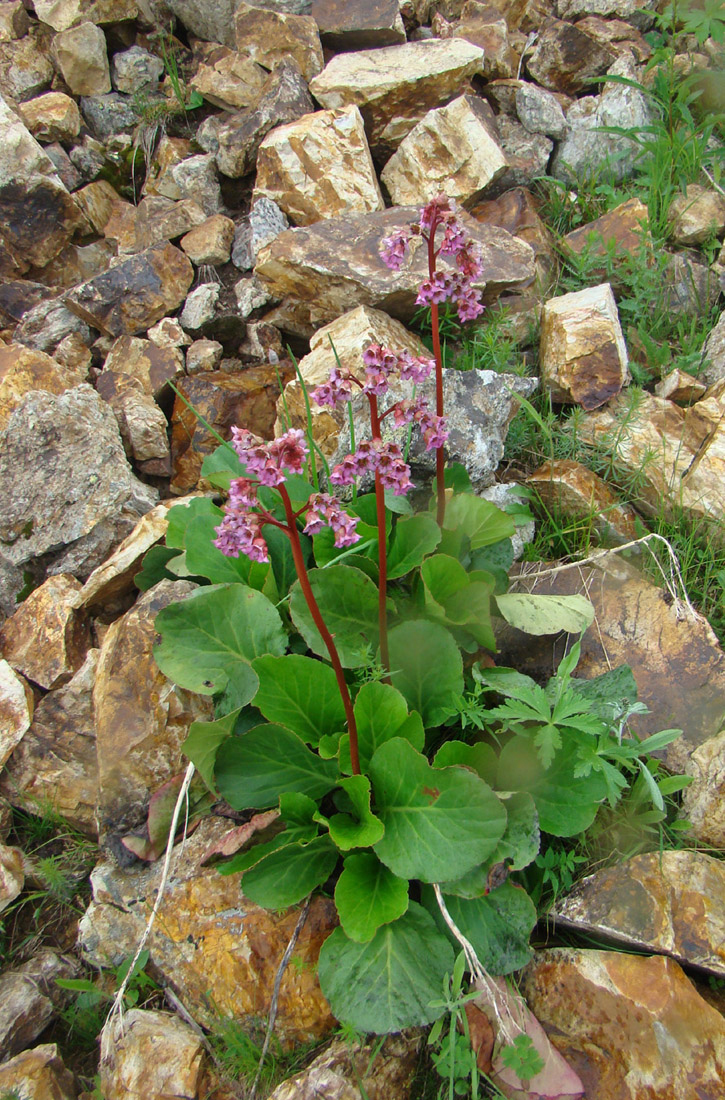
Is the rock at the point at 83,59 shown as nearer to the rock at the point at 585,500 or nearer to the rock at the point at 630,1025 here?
the rock at the point at 585,500

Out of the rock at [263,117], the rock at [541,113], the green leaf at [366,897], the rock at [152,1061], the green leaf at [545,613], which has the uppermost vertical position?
the rock at [263,117]

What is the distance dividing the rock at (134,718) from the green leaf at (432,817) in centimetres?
88

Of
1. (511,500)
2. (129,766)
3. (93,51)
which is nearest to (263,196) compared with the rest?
(93,51)

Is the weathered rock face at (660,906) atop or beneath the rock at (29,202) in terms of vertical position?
beneath

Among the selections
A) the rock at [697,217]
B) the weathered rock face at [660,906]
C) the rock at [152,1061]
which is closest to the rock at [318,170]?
the rock at [697,217]

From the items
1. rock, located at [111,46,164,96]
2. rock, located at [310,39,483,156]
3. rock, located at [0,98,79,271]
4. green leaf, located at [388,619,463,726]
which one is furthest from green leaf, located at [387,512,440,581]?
rock, located at [111,46,164,96]

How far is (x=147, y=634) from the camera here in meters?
2.77

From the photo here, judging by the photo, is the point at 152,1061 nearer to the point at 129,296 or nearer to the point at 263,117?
the point at 129,296

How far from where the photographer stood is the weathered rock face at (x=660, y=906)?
6.65ft

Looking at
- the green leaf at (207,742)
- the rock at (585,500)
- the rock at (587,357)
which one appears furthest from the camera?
the rock at (587,357)

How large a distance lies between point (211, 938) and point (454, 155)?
14.1ft

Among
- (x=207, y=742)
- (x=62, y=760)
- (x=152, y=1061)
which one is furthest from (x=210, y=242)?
(x=152, y=1061)

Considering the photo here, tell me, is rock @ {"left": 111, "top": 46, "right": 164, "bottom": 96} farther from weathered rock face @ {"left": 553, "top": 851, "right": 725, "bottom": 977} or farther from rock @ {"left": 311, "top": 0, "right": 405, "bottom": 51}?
weathered rock face @ {"left": 553, "top": 851, "right": 725, "bottom": 977}

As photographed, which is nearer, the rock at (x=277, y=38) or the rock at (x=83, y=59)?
the rock at (x=277, y=38)
